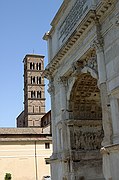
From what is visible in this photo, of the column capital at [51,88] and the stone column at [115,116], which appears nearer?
the stone column at [115,116]

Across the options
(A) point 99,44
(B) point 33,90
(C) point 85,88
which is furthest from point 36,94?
(A) point 99,44

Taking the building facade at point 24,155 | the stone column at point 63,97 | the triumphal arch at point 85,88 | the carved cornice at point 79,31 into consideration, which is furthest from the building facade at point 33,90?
the stone column at point 63,97

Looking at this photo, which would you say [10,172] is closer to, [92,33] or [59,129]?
[59,129]

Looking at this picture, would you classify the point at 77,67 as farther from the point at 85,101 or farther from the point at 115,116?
the point at 115,116

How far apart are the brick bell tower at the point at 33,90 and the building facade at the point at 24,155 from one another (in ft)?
61.5

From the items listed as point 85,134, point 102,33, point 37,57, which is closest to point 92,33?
point 102,33

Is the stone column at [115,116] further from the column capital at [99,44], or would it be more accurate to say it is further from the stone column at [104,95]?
the column capital at [99,44]

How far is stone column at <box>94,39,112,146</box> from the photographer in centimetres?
951

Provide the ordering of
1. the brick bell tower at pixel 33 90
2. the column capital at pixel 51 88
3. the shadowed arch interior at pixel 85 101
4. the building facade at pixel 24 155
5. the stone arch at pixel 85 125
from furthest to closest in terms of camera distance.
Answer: the brick bell tower at pixel 33 90 → the building facade at pixel 24 155 → the column capital at pixel 51 88 → the shadowed arch interior at pixel 85 101 → the stone arch at pixel 85 125

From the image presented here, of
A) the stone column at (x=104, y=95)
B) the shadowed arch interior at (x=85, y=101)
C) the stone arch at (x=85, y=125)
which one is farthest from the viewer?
the shadowed arch interior at (x=85, y=101)

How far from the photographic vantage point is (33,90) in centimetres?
4728

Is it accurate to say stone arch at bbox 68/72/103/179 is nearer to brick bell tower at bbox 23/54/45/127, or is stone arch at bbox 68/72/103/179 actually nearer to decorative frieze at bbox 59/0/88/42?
decorative frieze at bbox 59/0/88/42

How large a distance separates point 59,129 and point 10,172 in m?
13.1

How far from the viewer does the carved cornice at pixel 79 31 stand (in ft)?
32.5
